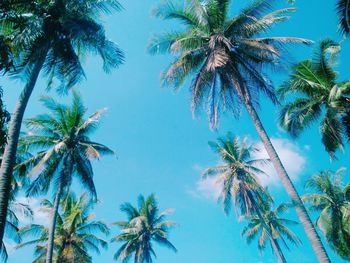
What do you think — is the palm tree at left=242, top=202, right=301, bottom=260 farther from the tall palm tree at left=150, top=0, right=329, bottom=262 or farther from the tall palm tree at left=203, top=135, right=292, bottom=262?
the tall palm tree at left=150, top=0, right=329, bottom=262

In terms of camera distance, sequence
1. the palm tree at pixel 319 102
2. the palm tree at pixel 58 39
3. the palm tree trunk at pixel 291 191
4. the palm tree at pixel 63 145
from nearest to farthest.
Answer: the palm tree trunk at pixel 291 191, the palm tree at pixel 58 39, the palm tree at pixel 319 102, the palm tree at pixel 63 145

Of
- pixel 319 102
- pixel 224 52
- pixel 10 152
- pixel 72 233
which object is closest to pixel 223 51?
pixel 224 52

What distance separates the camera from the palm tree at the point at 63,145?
18922 millimetres

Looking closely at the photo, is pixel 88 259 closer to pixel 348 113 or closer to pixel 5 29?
pixel 5 29

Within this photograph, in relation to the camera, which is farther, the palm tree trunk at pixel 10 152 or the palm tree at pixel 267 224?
→ the palm tree at pixel 267 224

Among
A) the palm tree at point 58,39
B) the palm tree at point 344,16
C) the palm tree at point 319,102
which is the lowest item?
the palm tree at point 344,16

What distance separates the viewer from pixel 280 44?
14469mm

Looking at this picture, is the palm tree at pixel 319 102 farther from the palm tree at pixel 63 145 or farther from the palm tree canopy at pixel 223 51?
the palm tree at pixel 63 145

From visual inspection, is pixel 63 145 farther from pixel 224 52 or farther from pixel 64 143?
pixel 224 52

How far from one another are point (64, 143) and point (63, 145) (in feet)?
1.88

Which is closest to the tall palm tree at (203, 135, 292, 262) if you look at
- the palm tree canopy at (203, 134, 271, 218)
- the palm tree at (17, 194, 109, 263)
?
the palm tree canopy at (203, 134, 271, 218)

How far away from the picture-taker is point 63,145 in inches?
737

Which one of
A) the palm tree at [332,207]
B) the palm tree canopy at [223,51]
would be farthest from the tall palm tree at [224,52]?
the palm tree at [332,207]

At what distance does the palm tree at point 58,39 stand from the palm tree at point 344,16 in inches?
356
